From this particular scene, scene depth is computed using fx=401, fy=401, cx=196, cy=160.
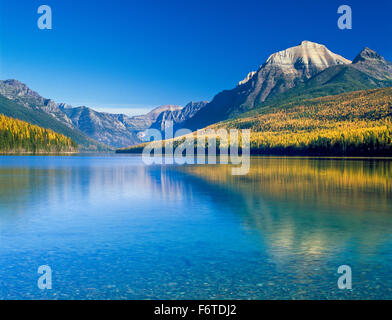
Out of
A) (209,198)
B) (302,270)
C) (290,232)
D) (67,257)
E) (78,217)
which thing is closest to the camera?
(302,270)

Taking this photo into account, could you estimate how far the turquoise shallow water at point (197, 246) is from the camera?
15680 millimetres

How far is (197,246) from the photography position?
75.3ft

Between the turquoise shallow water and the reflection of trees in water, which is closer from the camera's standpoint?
the turquoise shallow water

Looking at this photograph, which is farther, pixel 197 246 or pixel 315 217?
pixel 315 217

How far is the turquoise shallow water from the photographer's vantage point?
1568 cm

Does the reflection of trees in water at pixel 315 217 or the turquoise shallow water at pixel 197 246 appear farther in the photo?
the reflection of trees in water at pixel 315 217

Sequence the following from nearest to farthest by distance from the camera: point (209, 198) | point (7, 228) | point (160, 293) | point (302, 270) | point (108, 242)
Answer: point (160, 293), point (302, 270), point (108, 242), point (7, 228), point (209, 198)

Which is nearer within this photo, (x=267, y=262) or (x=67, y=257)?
(x=267, y=262)

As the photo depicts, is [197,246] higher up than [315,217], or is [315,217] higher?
[315,217]

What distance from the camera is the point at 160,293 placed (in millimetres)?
15109

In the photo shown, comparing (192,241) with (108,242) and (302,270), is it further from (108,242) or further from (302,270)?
(302,270)

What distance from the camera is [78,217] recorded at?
33156mm
